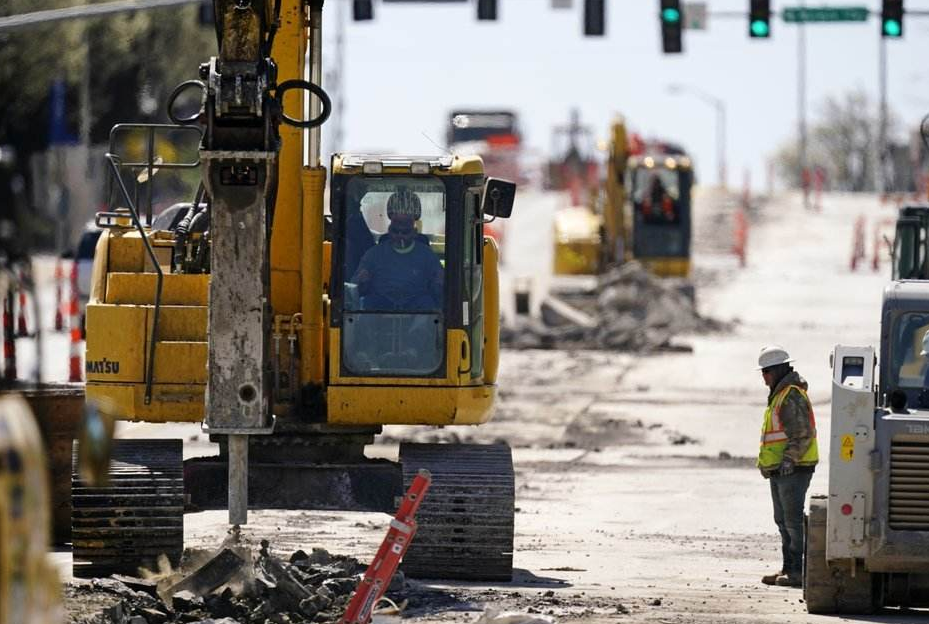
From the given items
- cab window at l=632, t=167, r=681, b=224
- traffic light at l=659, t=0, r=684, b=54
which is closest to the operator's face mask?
traffic light at l=659, t=0, r=684, b=54

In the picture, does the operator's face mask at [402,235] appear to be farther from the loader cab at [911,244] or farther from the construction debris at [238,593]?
the loader cab at [911,244]

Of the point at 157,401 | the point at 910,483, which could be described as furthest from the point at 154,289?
the point at 910,483

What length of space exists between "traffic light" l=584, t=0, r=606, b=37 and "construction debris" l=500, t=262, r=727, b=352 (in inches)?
207

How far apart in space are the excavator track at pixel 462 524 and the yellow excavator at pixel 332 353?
0.01 m

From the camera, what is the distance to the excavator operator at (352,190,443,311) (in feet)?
47.5

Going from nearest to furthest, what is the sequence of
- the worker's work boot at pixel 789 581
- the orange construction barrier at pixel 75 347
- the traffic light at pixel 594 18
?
the worker's work boot at pixel 789 581 < the orange construction barrier at pixel 75 347 < the traffic light at pixel 594 18

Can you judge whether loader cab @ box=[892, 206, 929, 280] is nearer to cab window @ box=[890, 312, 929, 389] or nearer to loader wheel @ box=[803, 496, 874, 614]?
cab window @ box=[890, 312, 929, 389]

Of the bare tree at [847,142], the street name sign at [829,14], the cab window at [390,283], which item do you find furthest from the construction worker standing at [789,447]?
the bare tree at [847,142]

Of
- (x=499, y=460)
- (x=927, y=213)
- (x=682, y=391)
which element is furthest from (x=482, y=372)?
(x=682, y=391)

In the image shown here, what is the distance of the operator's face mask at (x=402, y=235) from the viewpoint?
14.6 m

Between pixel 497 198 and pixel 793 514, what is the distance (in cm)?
301

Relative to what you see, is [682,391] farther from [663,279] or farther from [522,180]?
[522,180]

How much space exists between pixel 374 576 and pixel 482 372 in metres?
3.26

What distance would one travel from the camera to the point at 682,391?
3067cm
